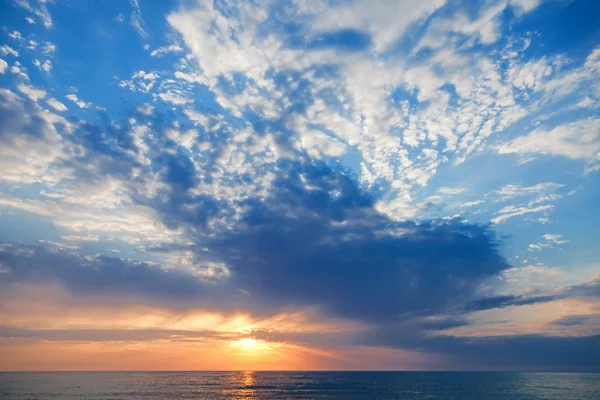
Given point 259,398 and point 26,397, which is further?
point 259,398

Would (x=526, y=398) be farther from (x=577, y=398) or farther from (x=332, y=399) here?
(x=332, y=399)

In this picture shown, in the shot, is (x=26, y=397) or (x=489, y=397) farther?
(x=489, y=397)

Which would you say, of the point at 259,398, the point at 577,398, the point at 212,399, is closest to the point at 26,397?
the point at 212,399

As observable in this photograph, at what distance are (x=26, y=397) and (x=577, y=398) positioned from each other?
140 metres

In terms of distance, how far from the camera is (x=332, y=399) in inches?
3740

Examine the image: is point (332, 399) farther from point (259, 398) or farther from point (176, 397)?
point (176, 397)

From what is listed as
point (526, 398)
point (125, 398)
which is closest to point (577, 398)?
point (526, 398)

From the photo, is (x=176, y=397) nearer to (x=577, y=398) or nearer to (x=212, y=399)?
(x=212, y=399)

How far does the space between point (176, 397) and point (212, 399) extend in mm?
10016

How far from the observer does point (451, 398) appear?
3873 inches

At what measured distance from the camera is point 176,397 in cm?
9862

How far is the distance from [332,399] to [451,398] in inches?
1232

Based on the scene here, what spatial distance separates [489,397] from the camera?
99938mm

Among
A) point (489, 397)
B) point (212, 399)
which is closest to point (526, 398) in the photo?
point (489, 397)
